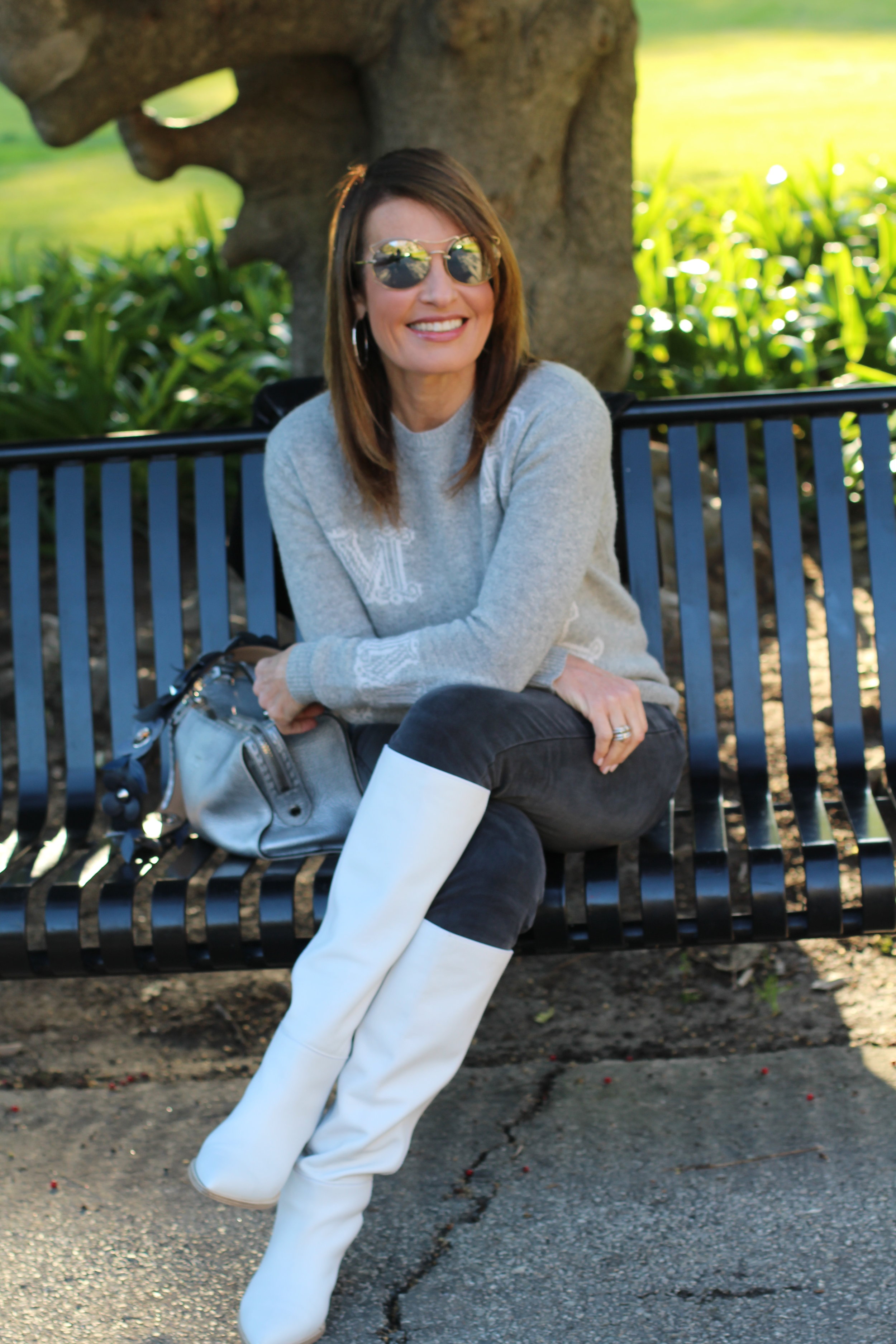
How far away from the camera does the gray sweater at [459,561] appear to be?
7.79 feet

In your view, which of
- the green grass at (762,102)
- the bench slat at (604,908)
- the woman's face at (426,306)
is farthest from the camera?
the green grass at (762,102)

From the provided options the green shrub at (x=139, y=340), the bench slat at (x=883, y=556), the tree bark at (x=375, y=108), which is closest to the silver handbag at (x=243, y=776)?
the bench slat at (x=883, y=556)

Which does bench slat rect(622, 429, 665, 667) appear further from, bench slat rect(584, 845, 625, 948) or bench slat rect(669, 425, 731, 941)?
bench slat rect(584, 845, 625, 948)

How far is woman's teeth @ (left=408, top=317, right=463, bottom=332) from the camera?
2443 millimetres

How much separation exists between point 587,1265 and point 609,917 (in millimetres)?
557

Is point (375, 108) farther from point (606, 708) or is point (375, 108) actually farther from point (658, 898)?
point (658, 898)

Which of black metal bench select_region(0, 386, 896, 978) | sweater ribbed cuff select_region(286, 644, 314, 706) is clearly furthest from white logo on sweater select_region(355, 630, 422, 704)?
black metal bench select_region(0, 386, 896, 978)

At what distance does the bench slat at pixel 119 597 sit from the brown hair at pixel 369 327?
0.66 metres

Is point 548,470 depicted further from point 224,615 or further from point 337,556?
point 224,615

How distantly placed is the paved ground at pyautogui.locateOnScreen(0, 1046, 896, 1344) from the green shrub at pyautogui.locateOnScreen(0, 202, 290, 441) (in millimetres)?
2415

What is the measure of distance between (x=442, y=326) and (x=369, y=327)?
23 cm

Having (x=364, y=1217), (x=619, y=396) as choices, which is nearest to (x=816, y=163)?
(x=619, y=396)

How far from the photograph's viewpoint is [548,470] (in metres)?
2.41

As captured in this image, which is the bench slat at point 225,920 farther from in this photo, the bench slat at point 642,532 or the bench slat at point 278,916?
the bench slat at point 642,532
